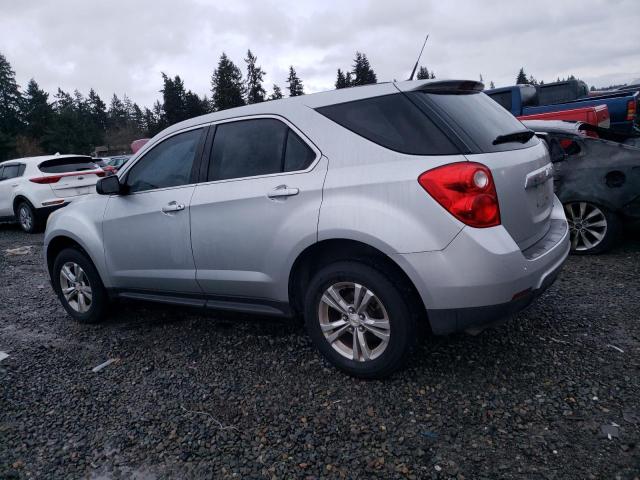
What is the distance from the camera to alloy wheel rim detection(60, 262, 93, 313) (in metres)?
4.25

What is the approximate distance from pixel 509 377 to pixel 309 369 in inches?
49.5

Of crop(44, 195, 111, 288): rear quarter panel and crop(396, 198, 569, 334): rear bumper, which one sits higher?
crop(44, 195, 111, 288): rear quarter panel

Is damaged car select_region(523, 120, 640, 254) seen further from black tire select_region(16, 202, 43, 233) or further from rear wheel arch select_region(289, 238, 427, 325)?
black tire select_region(16, 202, 43, 233)

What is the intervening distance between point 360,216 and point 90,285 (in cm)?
287

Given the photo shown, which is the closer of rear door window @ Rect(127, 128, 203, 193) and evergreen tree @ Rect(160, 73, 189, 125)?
rear door window @ Rect(127, 128, 203, 193)

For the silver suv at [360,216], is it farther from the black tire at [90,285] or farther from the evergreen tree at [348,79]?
the evergreen tree at [348,79]

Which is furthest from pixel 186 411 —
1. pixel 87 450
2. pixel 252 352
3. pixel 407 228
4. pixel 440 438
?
pixel 407 228

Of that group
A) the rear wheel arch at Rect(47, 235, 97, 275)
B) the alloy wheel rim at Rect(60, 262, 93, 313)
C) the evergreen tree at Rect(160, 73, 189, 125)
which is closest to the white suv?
the rear wheel arch at Rect(47, 235, 97, 275)

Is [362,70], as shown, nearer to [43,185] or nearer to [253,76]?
[253,76]

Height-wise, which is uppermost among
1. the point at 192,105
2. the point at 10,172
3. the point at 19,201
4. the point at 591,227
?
the point at 192,105

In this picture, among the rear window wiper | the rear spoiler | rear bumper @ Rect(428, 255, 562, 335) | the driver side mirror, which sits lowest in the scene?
rear bumper @ Rect(428, 255, 562, 335)

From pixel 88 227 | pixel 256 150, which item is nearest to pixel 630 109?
pixel 256 150

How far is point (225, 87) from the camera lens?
64.1 metres

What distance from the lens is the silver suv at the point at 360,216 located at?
2.39m
